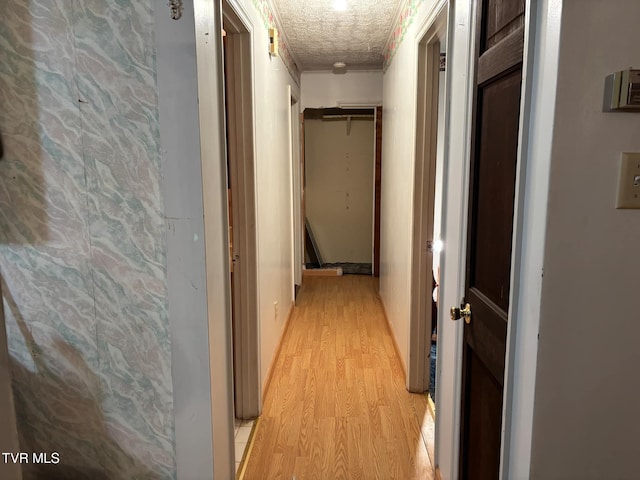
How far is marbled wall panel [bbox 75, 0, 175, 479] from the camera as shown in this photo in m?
1.28

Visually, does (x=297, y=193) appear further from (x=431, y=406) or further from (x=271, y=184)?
(x=431, y=406)

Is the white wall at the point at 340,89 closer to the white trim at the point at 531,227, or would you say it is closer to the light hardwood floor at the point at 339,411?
the light hardwood floor at the point at 339,411

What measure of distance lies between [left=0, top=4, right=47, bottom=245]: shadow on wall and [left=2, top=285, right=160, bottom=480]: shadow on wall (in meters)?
0.26

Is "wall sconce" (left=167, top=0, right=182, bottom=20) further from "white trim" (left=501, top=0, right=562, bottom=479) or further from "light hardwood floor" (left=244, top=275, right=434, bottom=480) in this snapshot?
"light hardwood floor" (left=244, top=275, right=434, bottom=480)

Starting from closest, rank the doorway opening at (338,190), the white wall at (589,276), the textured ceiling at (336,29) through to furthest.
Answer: the white wall at (589,276), the textured ceiling at (336,29), the doorway opening at (338,190)

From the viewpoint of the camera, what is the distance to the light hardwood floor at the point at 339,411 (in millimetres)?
1954

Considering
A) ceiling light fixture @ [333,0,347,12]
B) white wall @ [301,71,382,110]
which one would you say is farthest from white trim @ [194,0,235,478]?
white wall @ [301,71,382,110]

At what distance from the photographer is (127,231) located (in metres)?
1.36

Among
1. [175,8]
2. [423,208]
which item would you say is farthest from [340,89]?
Result: [175,8]

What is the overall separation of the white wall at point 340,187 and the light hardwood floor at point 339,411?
2114 millimetres

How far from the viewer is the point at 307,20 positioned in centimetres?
315

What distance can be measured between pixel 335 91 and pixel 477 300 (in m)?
4.05

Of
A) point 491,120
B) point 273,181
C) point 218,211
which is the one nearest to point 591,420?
point 491,120

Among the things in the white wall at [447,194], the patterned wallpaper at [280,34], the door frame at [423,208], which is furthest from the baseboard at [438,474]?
the patterned wallpaper at [280,34]
